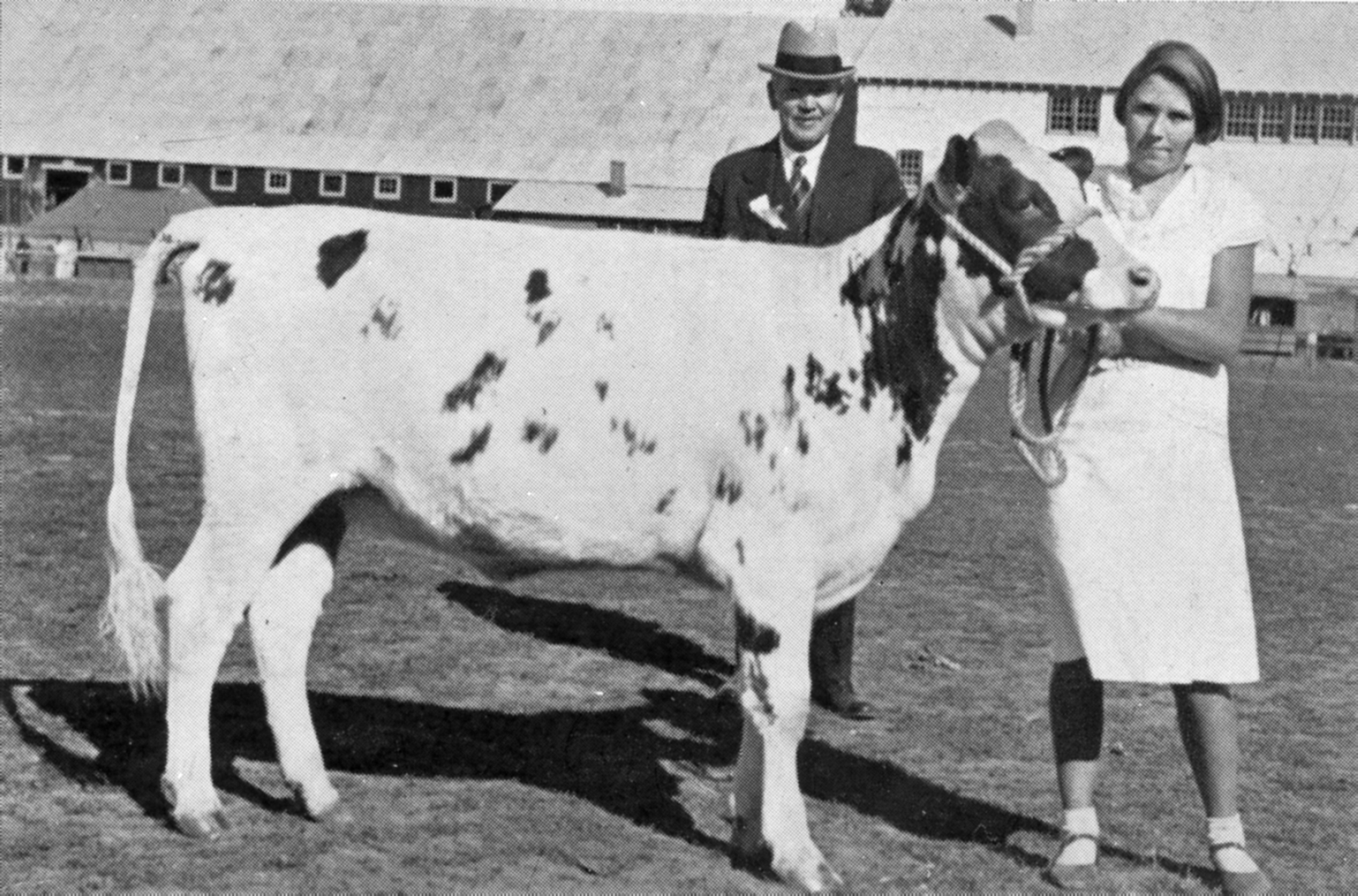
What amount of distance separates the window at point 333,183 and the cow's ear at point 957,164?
239 feet

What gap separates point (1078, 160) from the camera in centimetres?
657

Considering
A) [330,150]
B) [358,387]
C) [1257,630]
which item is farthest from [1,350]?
[330,150]

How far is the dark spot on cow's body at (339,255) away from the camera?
684 centimetres

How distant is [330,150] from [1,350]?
50.2 meters

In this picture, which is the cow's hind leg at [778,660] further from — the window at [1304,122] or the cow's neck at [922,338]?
the window at [1304,122]

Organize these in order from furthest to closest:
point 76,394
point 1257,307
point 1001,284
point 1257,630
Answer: point 1257,307 → point 76,394 → point 1257,630 → point 1001,284

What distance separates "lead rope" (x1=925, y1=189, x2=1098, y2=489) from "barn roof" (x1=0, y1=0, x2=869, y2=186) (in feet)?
220

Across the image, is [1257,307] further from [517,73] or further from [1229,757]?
[1229,757]

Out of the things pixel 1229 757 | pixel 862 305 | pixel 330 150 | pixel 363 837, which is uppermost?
pixel 330 150

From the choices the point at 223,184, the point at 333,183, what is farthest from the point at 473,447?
the point at 223,184

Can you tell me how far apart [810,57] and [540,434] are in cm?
247

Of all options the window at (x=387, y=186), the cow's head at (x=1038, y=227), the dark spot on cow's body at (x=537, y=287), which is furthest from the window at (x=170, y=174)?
the cow's head at (x=1038, y=227)

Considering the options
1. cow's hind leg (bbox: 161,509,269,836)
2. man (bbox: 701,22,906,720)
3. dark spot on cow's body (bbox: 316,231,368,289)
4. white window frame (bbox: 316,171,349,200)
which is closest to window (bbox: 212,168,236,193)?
white window frame (bbox: 316,171,349,200)

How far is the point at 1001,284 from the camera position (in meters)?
6.21
